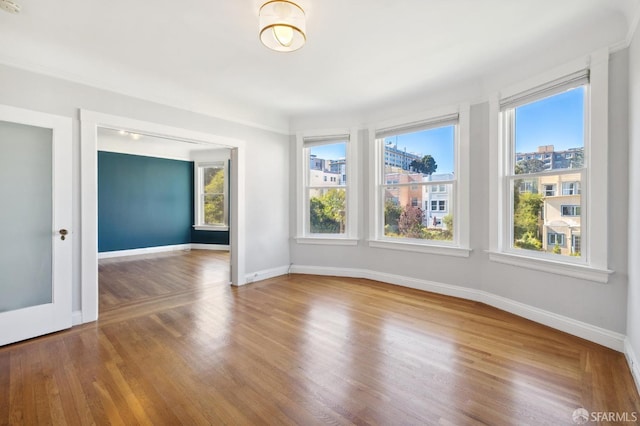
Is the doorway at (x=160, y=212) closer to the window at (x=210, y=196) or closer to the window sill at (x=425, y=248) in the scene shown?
the window at (x=210, y=196)

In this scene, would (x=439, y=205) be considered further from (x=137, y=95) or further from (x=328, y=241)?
(x=137, y=95)

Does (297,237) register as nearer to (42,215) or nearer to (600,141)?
(42,215)

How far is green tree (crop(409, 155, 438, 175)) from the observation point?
13.4ft

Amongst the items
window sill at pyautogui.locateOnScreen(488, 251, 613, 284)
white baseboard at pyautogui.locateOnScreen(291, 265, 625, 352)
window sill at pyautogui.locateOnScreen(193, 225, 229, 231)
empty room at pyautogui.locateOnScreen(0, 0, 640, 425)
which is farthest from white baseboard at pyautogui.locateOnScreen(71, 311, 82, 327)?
window sill at pyautogui.locateOnScreen(193, 225, 229, 231)

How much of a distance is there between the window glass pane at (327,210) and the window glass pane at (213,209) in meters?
3.79

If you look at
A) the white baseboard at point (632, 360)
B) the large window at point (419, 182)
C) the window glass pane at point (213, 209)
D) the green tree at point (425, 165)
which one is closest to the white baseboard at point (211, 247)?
the window glass pane at point (213, 209)

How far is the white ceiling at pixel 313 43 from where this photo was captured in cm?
227

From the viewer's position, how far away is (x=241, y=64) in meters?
3.15

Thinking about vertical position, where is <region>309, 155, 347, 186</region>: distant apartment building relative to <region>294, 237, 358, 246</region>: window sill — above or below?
above

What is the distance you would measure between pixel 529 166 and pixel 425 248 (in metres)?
1.56

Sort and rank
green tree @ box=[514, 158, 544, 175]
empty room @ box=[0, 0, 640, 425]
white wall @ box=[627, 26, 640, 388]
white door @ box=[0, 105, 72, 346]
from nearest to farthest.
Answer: empty room @ box=[0, 0, 640, 425], white wall @ box=[627, 26, 640, 388], white door @ box=[0, 105, 72, 346], green tree @ box=[514, 158, 544, 175]

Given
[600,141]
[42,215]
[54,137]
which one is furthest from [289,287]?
[600,141]

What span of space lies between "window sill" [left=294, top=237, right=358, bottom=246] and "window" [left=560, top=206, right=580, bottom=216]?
2.64 m

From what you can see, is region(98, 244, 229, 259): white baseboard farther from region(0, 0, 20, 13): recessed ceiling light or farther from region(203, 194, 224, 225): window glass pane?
region(0, 0, 20, 13): recessed ceiling light
